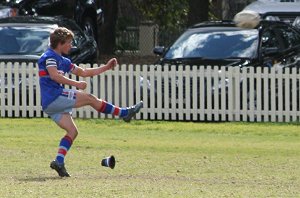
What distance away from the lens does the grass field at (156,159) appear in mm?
11453

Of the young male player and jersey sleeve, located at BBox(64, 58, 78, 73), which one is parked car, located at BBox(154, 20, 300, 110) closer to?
jersey sleeve, located at BBox(64, 58, 78, 73)

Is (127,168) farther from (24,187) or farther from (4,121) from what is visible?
(4,121)

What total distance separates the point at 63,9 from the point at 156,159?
13.1m

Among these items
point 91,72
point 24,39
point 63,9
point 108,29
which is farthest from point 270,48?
point 108,29

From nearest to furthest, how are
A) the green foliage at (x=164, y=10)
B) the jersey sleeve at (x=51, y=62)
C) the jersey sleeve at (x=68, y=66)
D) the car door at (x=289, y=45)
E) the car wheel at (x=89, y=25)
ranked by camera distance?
the jersey sleeve at (x=51, y=62)
the jersey sleeve at (x=68, y=66)
the car door at (x=289, y=45)
the car wheel at (x=89, y=25)
the green foliage at (x=164, y=10)

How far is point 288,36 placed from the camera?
2195cm

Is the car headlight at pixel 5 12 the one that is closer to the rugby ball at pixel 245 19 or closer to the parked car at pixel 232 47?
the parked car at pixel 232 47

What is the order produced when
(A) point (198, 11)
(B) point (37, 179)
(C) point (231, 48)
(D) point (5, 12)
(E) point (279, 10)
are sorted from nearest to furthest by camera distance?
(B) point (37, 179) < (C) point (231, 48) < (D) point (5, 12) < (E) point (279, 10) < (A) point (198, 11)

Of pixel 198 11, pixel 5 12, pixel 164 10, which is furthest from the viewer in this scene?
pixel 164 10

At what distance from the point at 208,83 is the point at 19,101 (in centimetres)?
352

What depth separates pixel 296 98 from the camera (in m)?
19.8

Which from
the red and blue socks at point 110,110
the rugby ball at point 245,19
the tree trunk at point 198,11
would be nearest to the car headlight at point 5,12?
the tree trunk at point 198,11

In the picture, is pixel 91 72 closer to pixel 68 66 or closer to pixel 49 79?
pixel 68 66

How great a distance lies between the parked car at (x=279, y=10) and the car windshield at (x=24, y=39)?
6.20m
